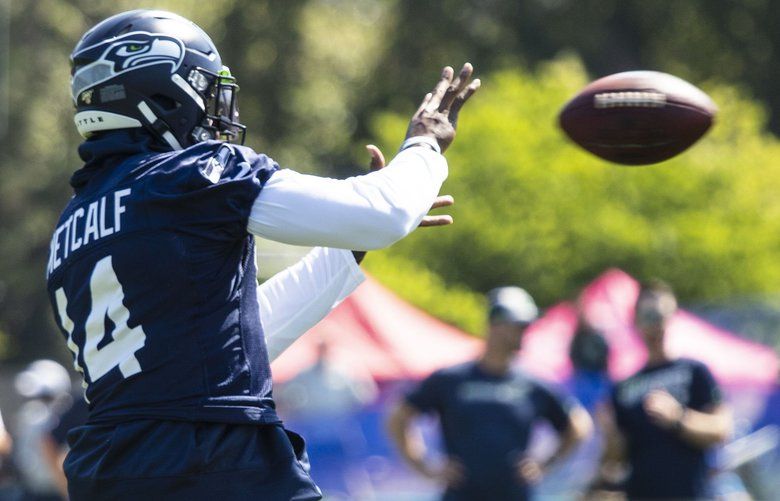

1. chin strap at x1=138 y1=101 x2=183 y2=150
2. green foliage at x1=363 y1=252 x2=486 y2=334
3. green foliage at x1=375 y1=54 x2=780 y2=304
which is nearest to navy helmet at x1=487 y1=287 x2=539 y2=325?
chin strap at x1=138 y1=101 x2=183 y2=150

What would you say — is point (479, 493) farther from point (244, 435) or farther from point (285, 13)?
point (285, 13)

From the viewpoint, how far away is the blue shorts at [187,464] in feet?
8.94

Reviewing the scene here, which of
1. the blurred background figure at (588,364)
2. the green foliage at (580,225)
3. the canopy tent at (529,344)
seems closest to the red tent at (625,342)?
the canopy tent at (529,344)

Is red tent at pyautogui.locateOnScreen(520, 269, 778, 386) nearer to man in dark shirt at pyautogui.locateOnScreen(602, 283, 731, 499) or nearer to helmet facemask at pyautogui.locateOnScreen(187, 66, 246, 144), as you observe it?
man in dark shirt at pyautogui.locateOnScreen(602, 283, 731, 499)

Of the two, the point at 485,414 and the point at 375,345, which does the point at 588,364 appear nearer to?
the point at 375,345

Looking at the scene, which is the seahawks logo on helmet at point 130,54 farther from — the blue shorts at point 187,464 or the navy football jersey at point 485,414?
the navy football jersey at point 485,414

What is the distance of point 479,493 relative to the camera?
690 centimetres

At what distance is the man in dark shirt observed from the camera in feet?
21.7

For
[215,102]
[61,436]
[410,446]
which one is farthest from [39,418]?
[215,102]

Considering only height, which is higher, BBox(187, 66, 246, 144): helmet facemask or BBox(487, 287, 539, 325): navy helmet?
BBox(487, 287, 539, 325): navy helmet

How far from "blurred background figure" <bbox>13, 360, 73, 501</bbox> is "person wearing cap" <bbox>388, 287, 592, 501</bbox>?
2546 millimetres

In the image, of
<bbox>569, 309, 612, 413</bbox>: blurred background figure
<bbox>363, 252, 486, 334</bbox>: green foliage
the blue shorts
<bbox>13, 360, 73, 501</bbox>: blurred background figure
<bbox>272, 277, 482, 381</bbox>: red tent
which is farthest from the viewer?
<bbox>363, 252, 486, 334</bbox>: green foliage

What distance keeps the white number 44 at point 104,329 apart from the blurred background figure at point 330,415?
7.66m

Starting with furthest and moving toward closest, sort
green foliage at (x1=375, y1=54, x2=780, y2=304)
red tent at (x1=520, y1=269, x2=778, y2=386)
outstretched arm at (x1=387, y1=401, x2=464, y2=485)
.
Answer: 1. green foliage at (x1=375, y1=54, x2=780, y2=304)
2. red tent at (x1=520, y1=269, x2=778, y2=386)
3. outstretched arm at (x1=387, y1=401, x2=464, y2=485)
